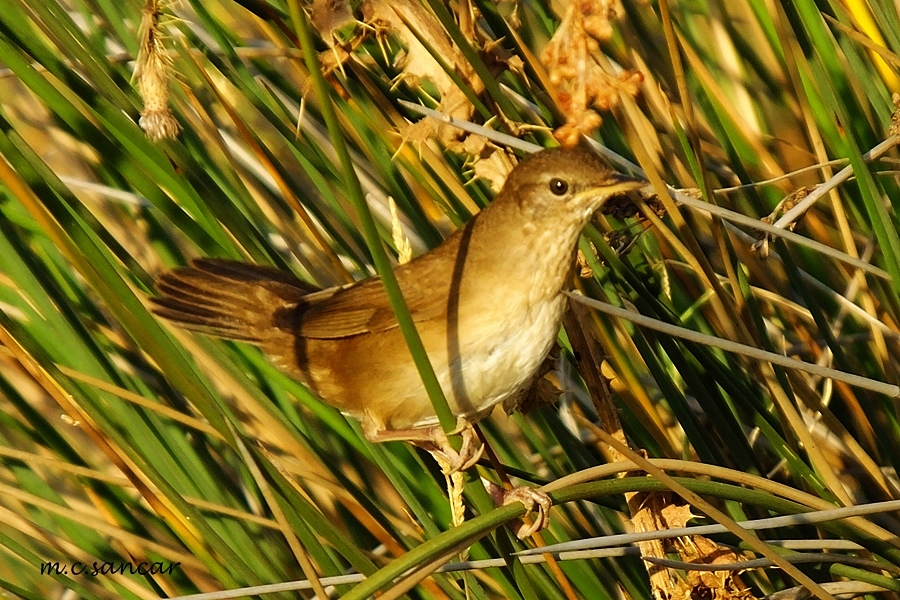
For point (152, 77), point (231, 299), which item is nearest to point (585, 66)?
point (152, 77)

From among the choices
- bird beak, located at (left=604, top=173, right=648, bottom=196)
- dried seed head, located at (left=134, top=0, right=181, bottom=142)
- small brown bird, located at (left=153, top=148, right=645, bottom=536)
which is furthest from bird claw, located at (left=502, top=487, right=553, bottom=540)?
dried seed head, located at (left=134, top=0, right=181, bottom=142)

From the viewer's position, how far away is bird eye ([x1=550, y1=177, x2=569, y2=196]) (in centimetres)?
165

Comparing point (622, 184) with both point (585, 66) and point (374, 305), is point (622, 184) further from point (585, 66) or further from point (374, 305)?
point (374, 305)

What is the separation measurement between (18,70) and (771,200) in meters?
1.63

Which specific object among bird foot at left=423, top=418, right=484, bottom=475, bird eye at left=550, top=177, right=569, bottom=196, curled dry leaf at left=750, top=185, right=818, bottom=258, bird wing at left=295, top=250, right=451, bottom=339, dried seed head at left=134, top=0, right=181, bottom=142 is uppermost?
dried seed head at left=134, top=0, right=181, bottom=142

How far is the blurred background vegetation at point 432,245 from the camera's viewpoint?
151 cm

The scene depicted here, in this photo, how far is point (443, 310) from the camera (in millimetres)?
1827

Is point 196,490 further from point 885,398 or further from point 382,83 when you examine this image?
point 885,398

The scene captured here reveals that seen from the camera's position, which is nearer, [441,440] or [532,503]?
[532,503]

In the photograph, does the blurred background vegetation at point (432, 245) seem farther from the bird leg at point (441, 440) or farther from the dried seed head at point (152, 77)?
the dried seed head at point (152, 77)

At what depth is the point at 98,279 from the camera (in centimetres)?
114

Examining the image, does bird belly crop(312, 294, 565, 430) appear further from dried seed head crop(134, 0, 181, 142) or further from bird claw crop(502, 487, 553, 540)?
dried seed head crop(134, 0, 181, 142)

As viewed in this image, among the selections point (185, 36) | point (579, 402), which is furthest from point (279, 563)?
point (185, 36)

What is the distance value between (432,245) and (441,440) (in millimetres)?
544
